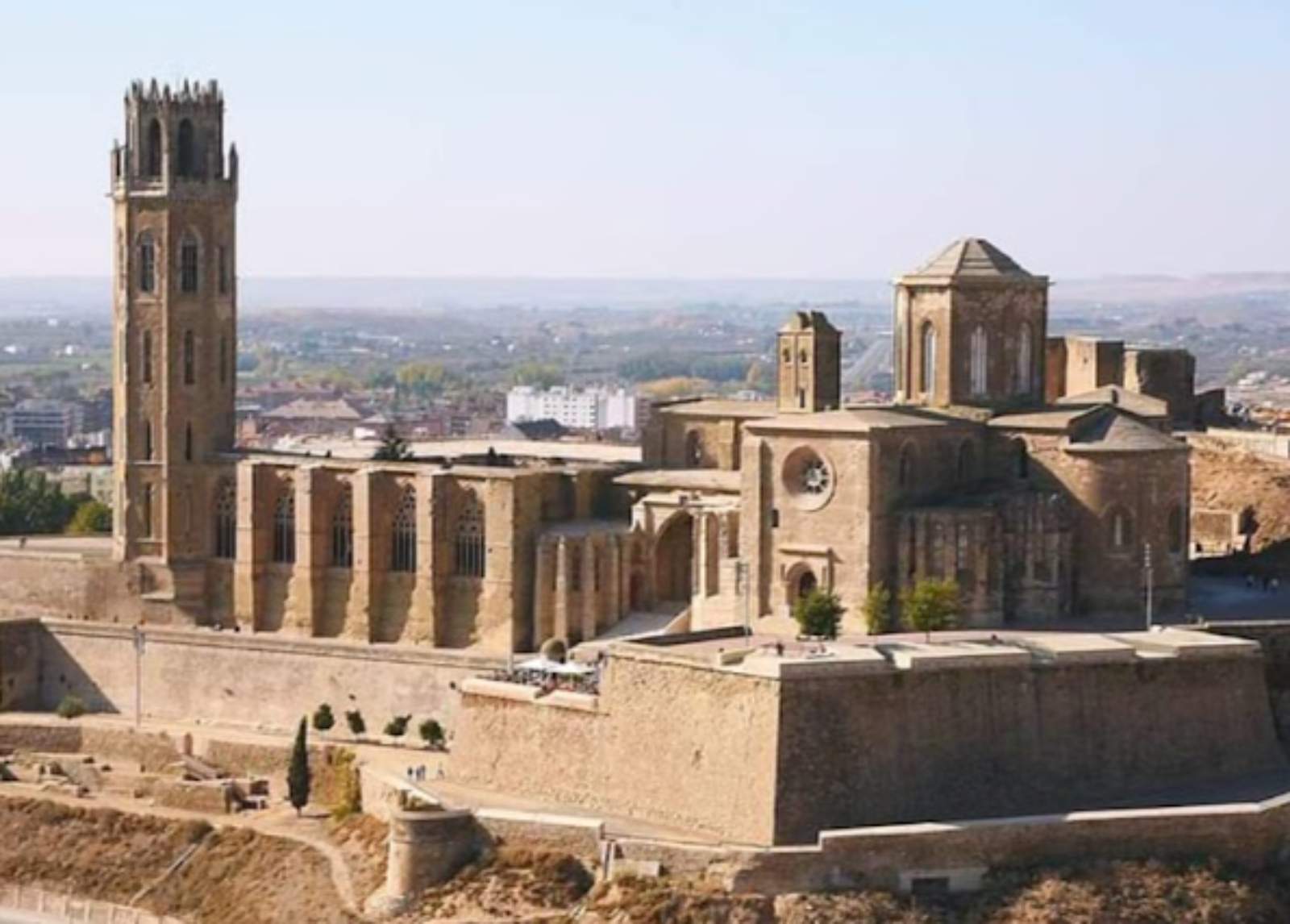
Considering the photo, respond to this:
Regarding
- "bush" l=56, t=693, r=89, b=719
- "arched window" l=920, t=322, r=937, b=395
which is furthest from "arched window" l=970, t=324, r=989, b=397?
"bush" l=56, t=693, r=89, b=719

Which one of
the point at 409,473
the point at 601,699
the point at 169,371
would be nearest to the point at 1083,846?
the point at 601,699

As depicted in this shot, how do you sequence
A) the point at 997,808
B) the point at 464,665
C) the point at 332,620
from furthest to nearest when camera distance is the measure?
the point at 332,620 < the point at 464,665 < the point at 997,808

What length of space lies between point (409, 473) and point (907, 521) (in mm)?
10846

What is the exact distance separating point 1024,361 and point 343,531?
13140mm

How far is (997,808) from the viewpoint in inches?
1614

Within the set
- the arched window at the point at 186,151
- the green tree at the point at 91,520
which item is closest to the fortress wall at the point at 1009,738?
the arched window at the point at 186,151

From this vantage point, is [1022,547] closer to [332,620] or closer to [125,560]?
[332,620]

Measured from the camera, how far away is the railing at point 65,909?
1828 inches

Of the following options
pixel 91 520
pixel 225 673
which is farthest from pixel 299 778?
pixel 91 520

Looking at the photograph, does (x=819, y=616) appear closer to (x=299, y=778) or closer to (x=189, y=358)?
(x=299, y=778)

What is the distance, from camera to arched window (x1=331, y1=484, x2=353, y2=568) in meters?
54.2

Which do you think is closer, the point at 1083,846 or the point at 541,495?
the point at 1083,846

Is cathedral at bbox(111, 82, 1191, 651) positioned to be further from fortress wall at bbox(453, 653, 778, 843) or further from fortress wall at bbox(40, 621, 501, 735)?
fortress wall at bbox(453, 653, 778, 843)

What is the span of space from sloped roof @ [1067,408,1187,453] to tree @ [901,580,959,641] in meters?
3.63
